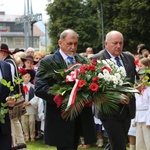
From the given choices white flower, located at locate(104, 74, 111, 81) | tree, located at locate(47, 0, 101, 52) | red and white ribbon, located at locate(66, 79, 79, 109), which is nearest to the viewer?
red and white ribbon, located at locate(66, 79, 79, 109)

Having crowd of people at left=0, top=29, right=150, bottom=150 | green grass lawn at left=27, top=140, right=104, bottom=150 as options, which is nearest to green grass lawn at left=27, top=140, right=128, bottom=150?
green grass lawn at left=27, top=140, right=104, bottom=150

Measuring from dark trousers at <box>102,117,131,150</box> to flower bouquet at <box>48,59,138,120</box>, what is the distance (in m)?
1.02

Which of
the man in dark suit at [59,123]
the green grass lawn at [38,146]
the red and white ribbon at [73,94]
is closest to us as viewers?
the red and white ribbon at [73,94]

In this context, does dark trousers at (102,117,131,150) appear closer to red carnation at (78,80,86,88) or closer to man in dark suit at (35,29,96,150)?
man in dark suit at (35,29,96,150)

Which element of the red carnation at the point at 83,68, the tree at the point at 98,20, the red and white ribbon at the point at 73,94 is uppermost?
the tree at the point at 98,20

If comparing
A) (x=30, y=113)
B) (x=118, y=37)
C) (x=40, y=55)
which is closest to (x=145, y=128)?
(x=118, y=37)

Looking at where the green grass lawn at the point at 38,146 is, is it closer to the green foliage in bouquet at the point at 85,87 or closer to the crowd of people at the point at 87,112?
the crowd of people at the point at 87,112

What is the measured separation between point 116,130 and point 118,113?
257mm

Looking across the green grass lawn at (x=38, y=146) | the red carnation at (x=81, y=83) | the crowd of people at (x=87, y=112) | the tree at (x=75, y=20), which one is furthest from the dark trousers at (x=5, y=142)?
the tree at (x=75, y=20)

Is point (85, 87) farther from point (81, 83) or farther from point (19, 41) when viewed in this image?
point (19, 41)

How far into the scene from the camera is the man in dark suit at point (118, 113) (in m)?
6.42

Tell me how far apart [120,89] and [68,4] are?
2215 inches

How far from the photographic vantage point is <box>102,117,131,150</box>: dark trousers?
21.0 feet

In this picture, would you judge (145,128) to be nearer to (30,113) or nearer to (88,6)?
(30,113)
